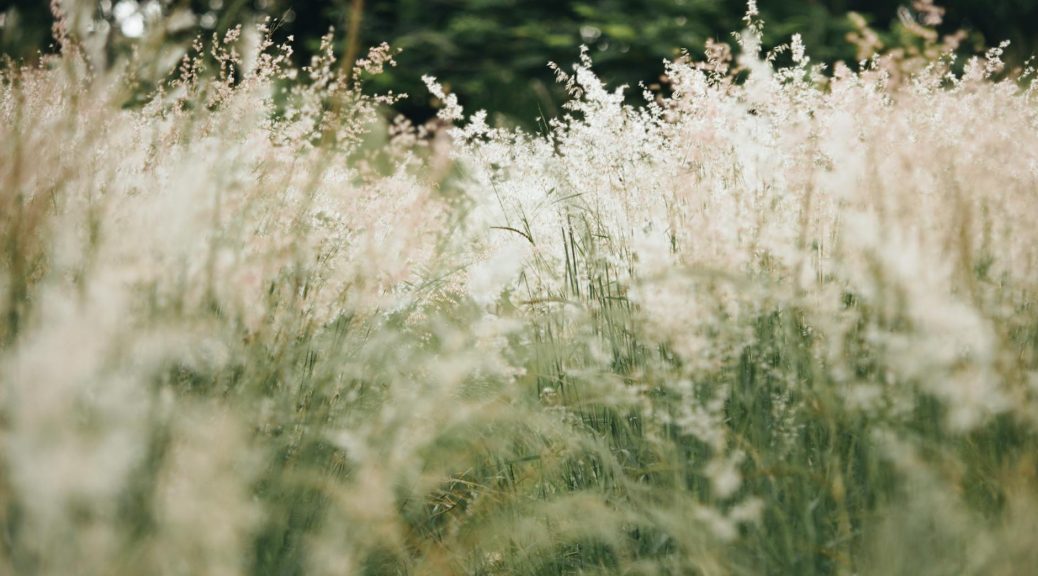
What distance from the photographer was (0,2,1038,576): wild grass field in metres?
1.06

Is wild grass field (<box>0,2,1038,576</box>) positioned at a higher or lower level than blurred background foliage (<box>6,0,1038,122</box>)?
lower

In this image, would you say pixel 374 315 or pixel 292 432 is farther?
pixel 374 315

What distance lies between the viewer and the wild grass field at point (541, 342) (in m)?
1.06

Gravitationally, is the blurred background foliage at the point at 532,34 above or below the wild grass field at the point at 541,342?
above

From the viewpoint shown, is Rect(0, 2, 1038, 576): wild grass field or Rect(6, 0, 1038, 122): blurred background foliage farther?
Rect(6, 0, 1038, 122): blurred background foliage

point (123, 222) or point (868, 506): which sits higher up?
point (123, 222)

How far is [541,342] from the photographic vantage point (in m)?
1.96

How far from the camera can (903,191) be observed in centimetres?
147

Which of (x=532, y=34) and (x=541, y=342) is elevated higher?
(x=532, y=34)

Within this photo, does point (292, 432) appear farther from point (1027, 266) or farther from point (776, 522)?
point (1027, 266)

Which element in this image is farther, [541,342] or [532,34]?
[532,34]

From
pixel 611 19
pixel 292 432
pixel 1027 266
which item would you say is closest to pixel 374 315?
pixel 292 432

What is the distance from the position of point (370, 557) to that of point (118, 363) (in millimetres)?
759

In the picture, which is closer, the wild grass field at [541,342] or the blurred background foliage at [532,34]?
the wild grass field at [541,342]
